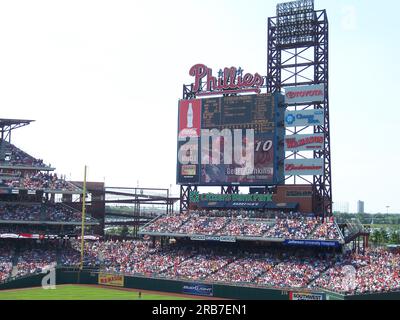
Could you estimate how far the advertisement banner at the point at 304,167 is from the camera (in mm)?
46062

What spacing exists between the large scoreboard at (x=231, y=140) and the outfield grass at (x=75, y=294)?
515 inches

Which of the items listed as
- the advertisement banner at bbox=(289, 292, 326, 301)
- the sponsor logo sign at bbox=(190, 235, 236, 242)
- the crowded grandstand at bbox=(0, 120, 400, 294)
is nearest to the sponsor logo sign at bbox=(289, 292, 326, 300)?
the advertisement banner at bbox=(289, 292, 326, 301)

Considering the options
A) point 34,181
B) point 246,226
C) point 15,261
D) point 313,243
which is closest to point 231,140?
point 246,226

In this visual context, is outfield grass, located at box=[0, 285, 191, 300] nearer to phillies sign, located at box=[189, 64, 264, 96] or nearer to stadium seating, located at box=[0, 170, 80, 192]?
stadium seating, located at box=[0, 170, 80, 192]

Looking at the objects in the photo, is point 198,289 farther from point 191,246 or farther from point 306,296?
point 306,296

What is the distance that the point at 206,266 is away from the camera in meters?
45.8

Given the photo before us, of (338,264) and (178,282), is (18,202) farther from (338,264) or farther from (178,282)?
(338,264)

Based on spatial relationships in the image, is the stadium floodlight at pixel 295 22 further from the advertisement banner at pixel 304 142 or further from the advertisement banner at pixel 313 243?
the advertisement banner at pixel 313 243

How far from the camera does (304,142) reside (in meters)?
46.8

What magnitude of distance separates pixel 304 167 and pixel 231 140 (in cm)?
740
